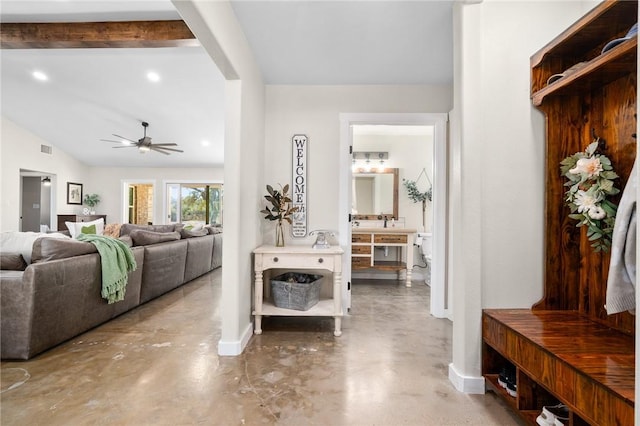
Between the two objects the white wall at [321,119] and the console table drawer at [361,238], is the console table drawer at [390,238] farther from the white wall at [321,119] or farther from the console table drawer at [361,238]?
the white wall at [321,119]

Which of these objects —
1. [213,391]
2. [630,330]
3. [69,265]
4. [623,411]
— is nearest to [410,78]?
[630,330]

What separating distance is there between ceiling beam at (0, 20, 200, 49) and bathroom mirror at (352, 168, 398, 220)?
2.90 meters

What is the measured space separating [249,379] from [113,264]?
1735 mm

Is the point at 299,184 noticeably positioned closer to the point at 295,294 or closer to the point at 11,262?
the point at 295,294

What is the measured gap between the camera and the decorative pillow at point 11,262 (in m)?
2.14

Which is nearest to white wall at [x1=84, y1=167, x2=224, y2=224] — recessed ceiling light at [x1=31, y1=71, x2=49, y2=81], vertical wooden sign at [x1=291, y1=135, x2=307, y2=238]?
recessed ceiling light at [x1=31, y1=71, x2=49, y2=81]

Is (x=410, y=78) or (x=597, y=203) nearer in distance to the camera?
(x=597, y=203)

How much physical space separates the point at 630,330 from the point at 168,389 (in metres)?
2.37

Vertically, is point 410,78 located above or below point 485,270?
above

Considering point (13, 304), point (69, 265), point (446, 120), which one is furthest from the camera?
point (446, 120)

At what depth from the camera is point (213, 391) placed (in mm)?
1698

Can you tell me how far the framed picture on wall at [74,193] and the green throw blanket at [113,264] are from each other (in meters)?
6.33

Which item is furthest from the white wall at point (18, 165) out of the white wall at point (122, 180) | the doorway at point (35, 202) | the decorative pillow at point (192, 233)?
the decorative pillow at point (192, 233)

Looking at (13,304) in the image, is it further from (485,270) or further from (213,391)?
(485,270)
